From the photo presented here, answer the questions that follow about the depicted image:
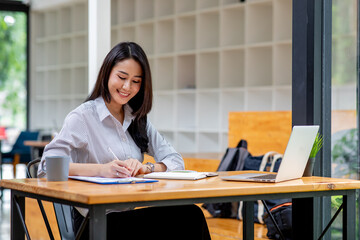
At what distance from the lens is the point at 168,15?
754 centimetres

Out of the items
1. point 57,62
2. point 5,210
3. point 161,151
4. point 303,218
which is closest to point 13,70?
point 57,62

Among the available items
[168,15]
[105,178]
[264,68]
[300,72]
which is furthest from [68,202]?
[168,15]

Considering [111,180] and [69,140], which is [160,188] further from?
[69,140]

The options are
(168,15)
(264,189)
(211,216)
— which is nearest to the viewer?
Result: (264,189)

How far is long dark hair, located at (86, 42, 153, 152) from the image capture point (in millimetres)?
2545

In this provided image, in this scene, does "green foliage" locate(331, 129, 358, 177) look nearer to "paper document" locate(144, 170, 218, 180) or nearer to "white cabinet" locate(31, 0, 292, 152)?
"paper document" locate(144, 170, 218, 180)

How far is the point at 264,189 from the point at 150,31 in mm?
6232

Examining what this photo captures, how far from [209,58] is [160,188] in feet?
17.7

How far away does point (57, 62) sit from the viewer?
31.9 ft

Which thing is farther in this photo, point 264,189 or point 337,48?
point 337,48

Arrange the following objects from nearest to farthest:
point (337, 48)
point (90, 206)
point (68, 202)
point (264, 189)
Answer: point (90, 206), point (68, 202), point (264, 189), point (337, 48)

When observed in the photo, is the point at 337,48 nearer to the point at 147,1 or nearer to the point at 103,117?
the point at 103,117

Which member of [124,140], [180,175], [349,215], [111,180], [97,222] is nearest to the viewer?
[97,222]

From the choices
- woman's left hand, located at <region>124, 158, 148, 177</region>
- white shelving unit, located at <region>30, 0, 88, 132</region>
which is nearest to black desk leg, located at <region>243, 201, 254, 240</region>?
woman's left hand, located at <region>124, 158, 148, 177</region>
